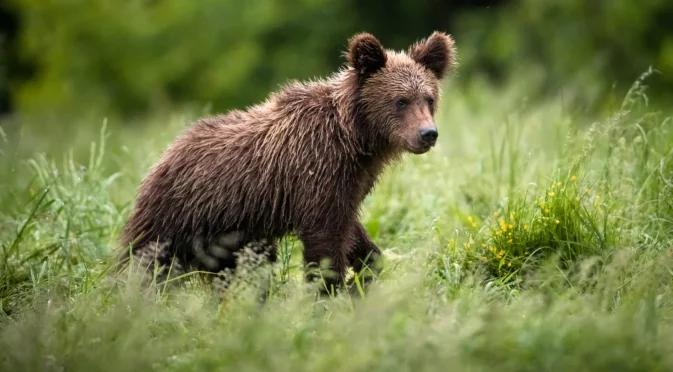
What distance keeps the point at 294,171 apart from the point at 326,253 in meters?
0.53

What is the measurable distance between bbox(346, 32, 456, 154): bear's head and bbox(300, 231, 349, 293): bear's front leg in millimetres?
708

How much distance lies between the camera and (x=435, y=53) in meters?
5.94

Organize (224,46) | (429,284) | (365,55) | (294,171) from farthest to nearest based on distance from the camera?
(224,46) → (365,55) → (294,171) → (429,284)

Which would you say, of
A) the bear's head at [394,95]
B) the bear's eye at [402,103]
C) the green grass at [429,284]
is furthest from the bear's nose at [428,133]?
the green grass at [429,284]

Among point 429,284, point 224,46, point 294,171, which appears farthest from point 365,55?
point 224,46

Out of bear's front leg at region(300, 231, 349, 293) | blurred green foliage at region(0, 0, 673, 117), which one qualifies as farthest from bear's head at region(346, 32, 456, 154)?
blurred green foliage at region(0, 0, 673, 117)

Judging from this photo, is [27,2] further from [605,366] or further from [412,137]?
[605,366]

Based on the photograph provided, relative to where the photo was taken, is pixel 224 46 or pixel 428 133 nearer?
pixel 428 133

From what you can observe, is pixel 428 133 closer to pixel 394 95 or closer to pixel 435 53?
pixel 394 95

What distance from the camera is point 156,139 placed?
9484 mm

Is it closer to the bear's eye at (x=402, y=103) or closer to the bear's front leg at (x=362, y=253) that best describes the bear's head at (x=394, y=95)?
the bear's eye at (x=402, y=103)

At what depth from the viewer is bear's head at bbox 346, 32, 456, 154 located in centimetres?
561

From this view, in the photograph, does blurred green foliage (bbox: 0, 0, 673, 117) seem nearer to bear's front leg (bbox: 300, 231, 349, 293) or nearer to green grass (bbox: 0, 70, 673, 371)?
green grass (bbox: 0, 70, 673, 371)

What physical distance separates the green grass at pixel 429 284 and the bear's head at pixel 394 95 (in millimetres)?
651
